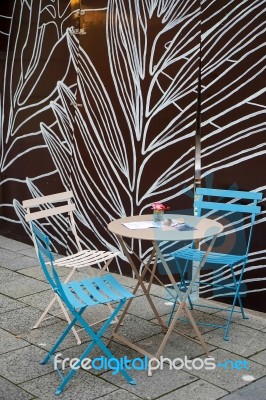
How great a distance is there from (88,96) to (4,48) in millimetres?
1954

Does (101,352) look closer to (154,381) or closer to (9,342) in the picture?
(154,381)

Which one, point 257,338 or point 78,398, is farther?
point 257,338

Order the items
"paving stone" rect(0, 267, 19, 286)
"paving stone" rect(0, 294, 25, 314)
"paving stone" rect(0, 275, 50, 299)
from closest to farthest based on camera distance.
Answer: "paving stone" rect(0, 294, 25, 314), "paving stone" rect(0, 275, 50, 299), "paving stone" rect(0, 267, 19, 286)

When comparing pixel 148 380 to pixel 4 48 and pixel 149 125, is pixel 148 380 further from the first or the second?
pixel 4 48

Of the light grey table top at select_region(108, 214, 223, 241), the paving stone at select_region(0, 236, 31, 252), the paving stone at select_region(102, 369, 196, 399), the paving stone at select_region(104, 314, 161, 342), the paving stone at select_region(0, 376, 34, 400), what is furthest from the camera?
the paving stone at select_region(0, 236, 31, 252)

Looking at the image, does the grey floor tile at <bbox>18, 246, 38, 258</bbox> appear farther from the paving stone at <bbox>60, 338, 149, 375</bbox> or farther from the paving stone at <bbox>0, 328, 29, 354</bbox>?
the paving stone at <bbox>60, 338, 149, 375</bbox>

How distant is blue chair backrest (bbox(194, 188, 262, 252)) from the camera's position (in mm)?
4648

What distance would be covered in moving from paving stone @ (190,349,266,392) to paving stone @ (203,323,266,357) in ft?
0.43

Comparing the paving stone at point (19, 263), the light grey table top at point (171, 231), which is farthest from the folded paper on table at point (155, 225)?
the paving stone at point (19, 263)

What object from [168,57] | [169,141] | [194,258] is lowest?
[194,258]

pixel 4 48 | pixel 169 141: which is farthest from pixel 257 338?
pixel 4 48

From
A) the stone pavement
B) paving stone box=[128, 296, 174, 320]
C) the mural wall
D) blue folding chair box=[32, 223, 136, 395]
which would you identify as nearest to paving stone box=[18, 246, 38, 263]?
the mural wall

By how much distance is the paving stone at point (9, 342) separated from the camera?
4.12 metres

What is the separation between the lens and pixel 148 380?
3674mm
